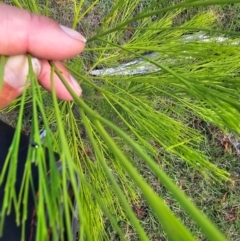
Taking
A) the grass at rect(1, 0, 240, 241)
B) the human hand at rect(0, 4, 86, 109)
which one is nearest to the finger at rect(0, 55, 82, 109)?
the human hand at rect(0, 4, 86, 109)

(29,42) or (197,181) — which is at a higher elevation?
(29,42)

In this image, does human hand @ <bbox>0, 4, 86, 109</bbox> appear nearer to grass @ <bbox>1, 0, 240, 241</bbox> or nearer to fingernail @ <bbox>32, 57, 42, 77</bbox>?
fingernail @ <bbox>32, 57, 42, 77</bbox>

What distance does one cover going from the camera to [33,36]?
636mm

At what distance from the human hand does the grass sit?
0.76 meters

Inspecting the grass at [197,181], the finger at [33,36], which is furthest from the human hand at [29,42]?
the grass at [197,181]

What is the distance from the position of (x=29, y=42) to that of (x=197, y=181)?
3.22 ft

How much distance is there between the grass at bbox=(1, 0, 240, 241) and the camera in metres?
1.43

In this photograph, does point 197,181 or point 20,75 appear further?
point 197,181

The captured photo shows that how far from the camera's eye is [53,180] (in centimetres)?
43

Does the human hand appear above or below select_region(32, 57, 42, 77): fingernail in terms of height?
above

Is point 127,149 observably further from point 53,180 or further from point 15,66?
point 53,180

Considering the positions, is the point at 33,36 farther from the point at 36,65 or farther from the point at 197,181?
the point at 197,181

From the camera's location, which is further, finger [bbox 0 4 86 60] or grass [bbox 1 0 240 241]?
grass [bbox 1 0 240 241]

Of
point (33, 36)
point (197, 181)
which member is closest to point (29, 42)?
point (33, 36)
